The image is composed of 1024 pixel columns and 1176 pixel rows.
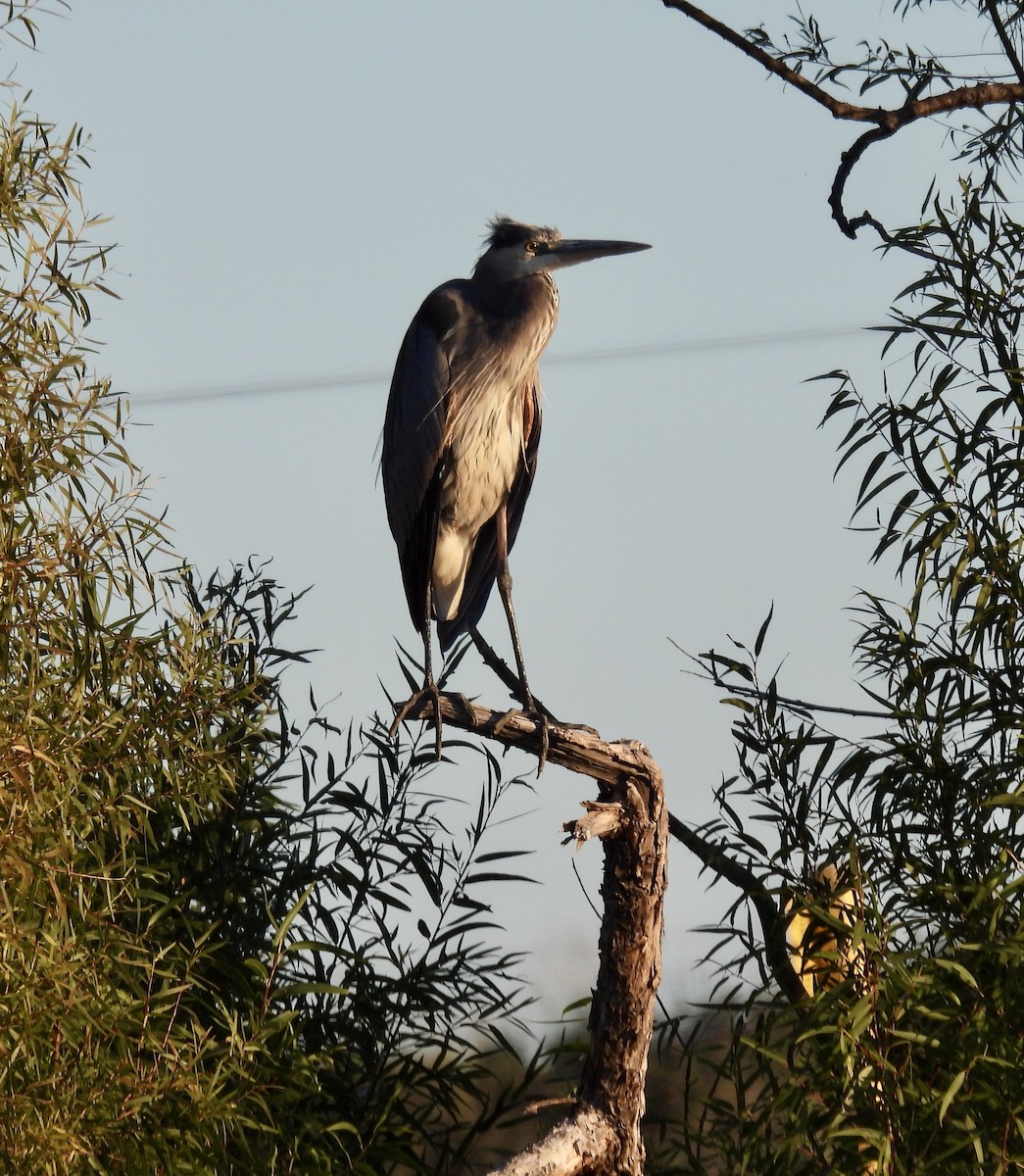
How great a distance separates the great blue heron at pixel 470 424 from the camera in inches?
131

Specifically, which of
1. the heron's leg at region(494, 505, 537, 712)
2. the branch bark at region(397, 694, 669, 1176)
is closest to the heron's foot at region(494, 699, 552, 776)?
the branch bark at region(397, 694, 669, 1176)

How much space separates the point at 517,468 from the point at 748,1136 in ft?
5.57

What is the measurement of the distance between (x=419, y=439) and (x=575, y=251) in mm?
685

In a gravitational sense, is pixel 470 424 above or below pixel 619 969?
above

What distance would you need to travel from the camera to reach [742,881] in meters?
2.48

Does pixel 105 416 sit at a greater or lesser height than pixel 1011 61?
lesser

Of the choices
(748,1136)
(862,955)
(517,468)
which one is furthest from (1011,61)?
(748,1136)

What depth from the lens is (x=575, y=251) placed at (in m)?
3.64

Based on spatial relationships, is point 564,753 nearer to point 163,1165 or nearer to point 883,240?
point 163,1165

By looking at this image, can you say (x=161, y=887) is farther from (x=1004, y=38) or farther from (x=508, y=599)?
(x=1004, y=38)

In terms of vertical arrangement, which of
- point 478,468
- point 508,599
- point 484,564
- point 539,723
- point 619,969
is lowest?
point 619,969

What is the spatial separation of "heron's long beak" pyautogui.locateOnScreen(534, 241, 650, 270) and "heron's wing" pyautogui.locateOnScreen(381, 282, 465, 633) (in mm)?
240

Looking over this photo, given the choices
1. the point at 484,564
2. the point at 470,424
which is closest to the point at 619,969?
the point at 484,564

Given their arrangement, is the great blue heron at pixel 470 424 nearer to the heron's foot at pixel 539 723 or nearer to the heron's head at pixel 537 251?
the heron's head at pixel 537 251
